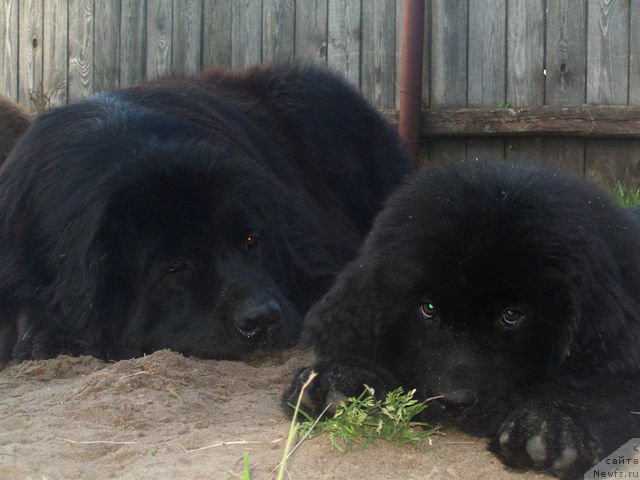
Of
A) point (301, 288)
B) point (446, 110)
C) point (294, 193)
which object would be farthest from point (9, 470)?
point (446, 110)

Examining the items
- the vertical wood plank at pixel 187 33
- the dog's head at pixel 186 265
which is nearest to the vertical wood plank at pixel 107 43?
the vertical wood plank at pixel 187 33

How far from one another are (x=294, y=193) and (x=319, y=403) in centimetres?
246

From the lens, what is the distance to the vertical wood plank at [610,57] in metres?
7.06

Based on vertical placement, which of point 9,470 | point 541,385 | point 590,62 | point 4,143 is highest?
point 590,62

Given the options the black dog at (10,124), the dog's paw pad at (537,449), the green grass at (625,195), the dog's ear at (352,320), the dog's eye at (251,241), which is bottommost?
the dog's paw pad at (537,449)

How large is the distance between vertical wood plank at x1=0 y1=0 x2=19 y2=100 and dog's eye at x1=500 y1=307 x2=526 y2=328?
7112mm

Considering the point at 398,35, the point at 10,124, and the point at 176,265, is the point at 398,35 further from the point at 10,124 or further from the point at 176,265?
the point at 176,265

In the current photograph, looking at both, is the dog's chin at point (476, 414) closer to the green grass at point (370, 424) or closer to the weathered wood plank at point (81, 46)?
the green grass at point (370, 424)

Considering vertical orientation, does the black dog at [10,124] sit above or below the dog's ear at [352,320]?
above

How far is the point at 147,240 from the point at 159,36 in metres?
4.43

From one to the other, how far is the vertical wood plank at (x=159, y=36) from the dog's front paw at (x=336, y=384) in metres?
5.64

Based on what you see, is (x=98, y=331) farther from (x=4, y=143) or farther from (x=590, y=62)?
(x=590, y=62)

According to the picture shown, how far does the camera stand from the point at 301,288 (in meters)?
4.66

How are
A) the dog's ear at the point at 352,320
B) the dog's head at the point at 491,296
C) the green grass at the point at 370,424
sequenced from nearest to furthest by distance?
1. the green grass at the point at 370,424
2. the dog's head at the point at 491,296
3. the dog's ear at the point at 352,320
